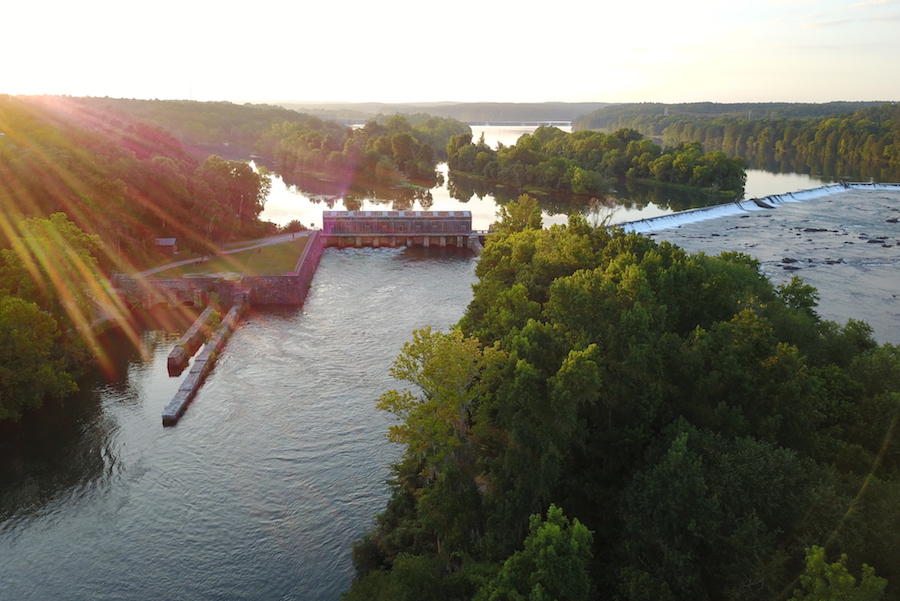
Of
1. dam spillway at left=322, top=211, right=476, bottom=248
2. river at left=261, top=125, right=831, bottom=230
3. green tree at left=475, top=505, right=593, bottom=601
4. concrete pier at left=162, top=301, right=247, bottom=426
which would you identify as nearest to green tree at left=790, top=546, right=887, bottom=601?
green tree at left=475, top=505, right=593, bottom=601

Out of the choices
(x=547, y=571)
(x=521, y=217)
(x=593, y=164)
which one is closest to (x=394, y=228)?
(x=521, y=217)

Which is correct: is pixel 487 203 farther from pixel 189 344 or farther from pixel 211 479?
pixel 211 479

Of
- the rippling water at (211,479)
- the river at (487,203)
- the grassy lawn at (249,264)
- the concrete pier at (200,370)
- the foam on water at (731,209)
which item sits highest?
the foam on water at (731,209)

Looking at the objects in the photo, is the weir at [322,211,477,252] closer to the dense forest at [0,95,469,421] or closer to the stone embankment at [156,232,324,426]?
the dense forest at [0,95,469,421]

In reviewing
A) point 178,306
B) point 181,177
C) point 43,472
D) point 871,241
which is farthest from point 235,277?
point 871,241

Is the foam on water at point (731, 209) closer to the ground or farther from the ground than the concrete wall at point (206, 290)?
farther from the ground

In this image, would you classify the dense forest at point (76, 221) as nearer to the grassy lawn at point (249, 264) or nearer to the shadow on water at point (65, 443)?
the shadow on water at point (65, 443)

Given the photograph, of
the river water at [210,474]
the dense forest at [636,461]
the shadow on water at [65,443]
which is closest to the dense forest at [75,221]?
the shadow on water at [65,443]
